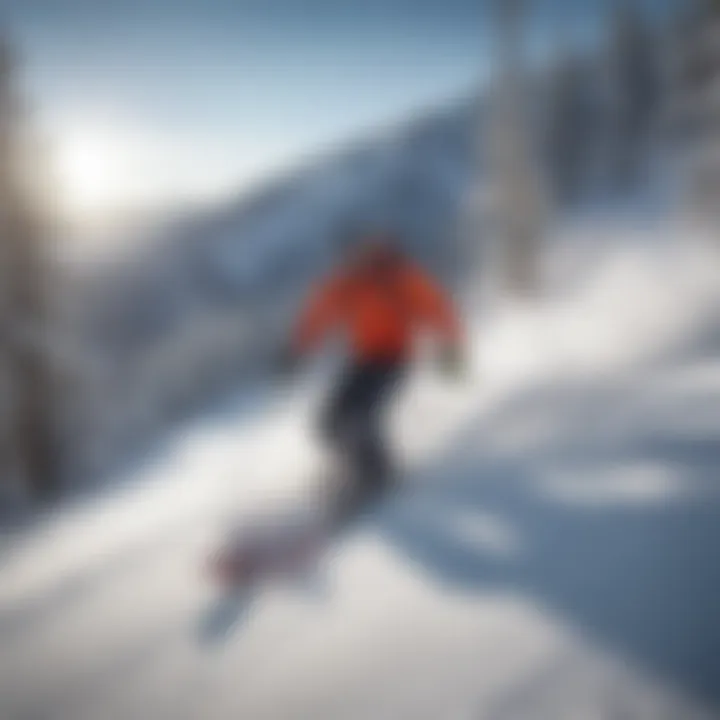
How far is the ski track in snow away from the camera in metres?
2.83

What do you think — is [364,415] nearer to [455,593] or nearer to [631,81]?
[455,593]

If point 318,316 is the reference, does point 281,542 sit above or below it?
below

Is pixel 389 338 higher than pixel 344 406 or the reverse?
higher

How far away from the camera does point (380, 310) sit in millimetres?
4969

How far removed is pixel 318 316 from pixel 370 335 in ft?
1.52

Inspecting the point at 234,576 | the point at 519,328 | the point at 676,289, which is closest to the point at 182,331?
the point at 519,328

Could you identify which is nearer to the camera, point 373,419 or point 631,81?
point 373,419

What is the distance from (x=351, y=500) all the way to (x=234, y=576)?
3.61ft

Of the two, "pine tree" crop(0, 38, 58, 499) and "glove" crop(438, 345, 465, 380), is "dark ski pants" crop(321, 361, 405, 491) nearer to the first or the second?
"glove" crop(438, 345, 465, 380)

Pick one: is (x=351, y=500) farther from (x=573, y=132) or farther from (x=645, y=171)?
(x=573, y=132)

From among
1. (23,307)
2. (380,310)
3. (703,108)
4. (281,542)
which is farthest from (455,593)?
(23,307)

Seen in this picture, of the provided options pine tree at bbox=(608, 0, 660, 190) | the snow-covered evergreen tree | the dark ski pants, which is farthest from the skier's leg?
pine tree at bbox=(608, 0, 660, 190)

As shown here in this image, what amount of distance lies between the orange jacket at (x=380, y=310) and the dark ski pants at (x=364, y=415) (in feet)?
0.41

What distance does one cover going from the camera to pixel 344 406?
5.09 metres
